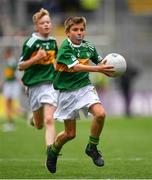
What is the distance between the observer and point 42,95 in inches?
538

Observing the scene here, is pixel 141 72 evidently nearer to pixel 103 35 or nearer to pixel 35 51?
pixel 103 35

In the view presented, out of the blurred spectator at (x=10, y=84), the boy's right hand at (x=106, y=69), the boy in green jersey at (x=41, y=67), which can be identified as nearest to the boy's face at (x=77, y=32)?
the boy's right hand at (x=106, y=69)

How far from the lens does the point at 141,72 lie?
114 ft

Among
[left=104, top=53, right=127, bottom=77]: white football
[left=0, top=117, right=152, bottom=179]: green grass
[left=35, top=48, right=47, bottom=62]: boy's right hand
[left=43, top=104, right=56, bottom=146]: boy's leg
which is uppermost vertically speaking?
[left=104, top=53, right=127, bottom=77]: white football

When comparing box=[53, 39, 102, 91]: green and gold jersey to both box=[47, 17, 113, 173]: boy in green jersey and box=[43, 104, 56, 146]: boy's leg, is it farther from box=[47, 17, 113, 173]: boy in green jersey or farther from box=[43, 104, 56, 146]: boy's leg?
box=[43, 104, 56, 146]: boy's leg

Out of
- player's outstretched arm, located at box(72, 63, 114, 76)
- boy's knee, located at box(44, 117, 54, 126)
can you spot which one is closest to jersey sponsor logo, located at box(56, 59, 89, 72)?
player's outstretched arm, located at box(72, 63, 114, 76)

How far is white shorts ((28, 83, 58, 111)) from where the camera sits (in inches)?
536

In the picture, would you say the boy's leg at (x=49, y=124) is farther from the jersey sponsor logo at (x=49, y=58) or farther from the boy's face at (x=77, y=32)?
the boy's face at (x=77, y=32)

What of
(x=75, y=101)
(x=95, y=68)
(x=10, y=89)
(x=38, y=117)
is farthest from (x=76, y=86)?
(x=10, y=89)

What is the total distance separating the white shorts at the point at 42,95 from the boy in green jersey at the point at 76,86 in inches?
67.9

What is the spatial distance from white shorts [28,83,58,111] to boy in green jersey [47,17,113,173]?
1.72 meters

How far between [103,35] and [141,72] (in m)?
2.29

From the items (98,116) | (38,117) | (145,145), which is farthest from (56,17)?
(98,116)

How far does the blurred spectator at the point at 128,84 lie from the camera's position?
31609 millimetres
